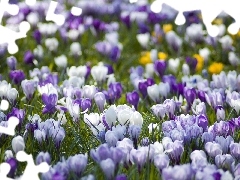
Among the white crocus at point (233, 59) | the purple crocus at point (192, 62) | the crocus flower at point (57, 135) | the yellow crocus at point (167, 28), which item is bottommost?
the crocus flower at point (57, 135)

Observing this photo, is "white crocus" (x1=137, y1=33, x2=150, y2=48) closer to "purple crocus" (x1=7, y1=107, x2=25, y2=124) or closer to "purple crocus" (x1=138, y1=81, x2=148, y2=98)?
"purple crocus" (x1=138, y1=81, x2=148, y2=98)

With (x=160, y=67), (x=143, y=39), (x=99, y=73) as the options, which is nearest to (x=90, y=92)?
(x=99, y=73)

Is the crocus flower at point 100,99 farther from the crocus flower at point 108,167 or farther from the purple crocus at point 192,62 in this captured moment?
the purple crocus at point 192,62

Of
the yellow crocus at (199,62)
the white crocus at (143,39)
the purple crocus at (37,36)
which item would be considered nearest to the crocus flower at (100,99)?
the yellow crocus at (199,62)

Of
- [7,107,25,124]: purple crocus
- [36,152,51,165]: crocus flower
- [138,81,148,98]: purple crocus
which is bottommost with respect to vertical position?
[36,152,51,165]: crocus flower

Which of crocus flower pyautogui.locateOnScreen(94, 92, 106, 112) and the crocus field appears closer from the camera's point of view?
the crocus field

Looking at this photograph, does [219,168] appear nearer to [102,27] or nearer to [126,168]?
[126,168]

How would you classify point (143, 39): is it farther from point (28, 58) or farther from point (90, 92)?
point (90, 92)

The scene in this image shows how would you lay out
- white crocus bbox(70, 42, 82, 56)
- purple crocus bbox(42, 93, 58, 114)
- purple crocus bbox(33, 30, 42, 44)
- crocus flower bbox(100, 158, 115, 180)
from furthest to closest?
purple crocus bbox(33, 30, 42, 44) < white crocus bbox(70, 42, 82, 56) < purple crocus bbox(42, 93, 58, 114) < crocus flower bbox(100, 158, 115, 180)

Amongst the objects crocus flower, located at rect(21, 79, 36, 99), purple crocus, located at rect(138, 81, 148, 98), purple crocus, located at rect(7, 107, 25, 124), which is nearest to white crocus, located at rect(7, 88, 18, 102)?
crocus flower, located at rect(21, 79, 36, 99)
